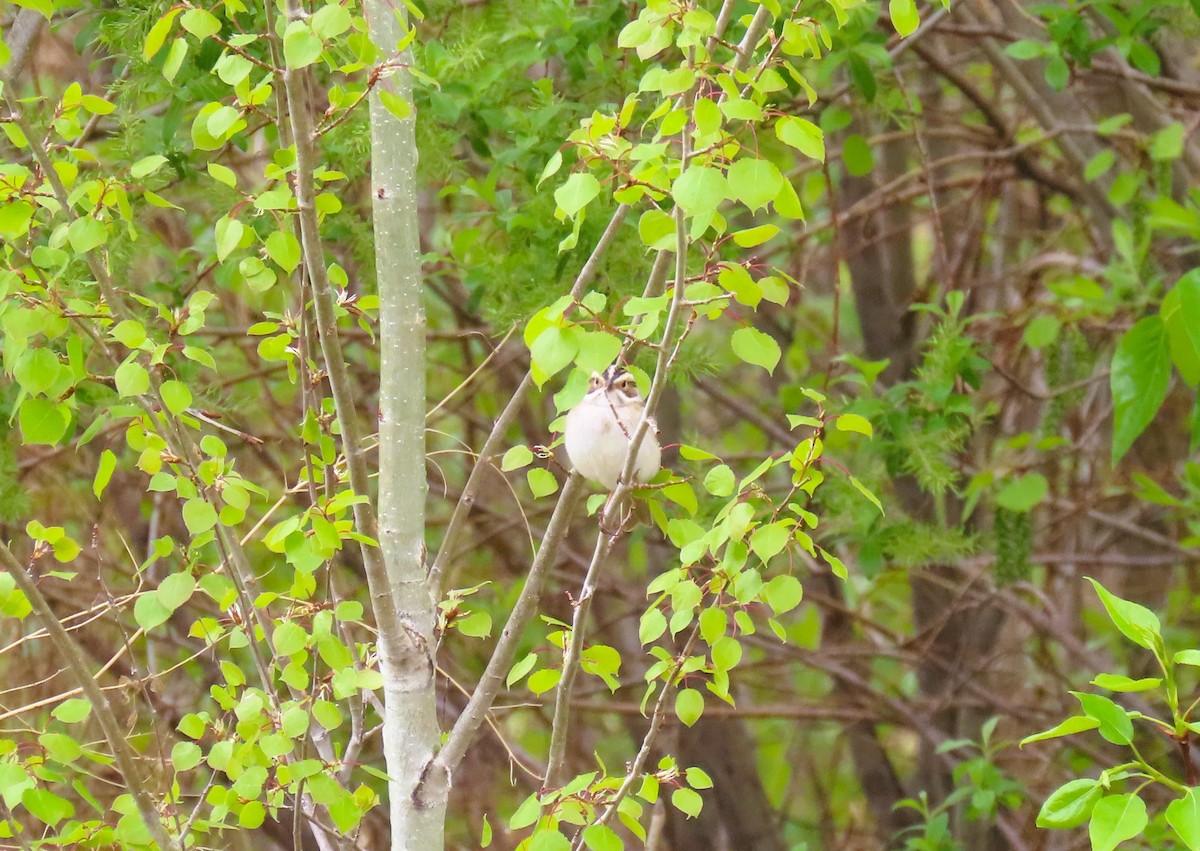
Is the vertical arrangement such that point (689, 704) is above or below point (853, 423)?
below

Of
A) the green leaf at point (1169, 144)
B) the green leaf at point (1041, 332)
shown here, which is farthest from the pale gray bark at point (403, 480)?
the green leaf at point (1169, 144)

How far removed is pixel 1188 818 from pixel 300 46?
1.01 meters

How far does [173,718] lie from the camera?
361 centimetres

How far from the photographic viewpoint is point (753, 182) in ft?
3.45

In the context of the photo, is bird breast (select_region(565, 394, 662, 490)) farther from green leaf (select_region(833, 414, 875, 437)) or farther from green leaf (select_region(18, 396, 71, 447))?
green leaf (select_region(18, 396, 71, 447))

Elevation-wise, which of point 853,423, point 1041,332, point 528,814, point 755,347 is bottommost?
point 1041,332

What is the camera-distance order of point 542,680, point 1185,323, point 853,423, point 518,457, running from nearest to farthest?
point 853,423 → point 542,680 → point 518,457 → point 1185,323

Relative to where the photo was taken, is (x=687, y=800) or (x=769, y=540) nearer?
(x=769, y=540)

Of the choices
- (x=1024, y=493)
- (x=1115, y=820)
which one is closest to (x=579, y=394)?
(x=1115, y=820)

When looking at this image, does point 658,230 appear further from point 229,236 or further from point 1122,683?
point 1122,683

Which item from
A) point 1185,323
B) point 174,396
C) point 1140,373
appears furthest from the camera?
point 1140,373

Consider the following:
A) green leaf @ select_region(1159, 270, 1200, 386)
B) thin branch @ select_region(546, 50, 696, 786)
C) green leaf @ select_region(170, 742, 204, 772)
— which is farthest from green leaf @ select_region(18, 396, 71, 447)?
green leaf @ select_region(1159, 270, 1200, 386)

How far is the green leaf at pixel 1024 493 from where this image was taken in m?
2.78

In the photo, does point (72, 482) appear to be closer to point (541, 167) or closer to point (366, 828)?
point (366, 828)
